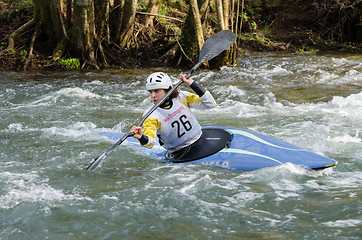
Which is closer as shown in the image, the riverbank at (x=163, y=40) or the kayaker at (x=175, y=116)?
the kayaker at (x=175, y=116)

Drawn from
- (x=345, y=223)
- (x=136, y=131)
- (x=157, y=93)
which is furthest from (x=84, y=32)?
(x=345, y=223)

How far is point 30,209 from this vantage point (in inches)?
113

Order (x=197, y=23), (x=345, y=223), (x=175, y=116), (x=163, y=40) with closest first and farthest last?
(x=345, y=223) → (x=175, y=116) → (x=197, y=23) → (x=163, y=40)

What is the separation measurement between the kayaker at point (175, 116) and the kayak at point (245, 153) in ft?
0.44

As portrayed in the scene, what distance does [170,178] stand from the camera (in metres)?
A: 3.58

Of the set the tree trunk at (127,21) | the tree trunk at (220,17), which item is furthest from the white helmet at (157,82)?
the tree trunk at (127,21)

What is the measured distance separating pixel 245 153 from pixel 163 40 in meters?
7.52

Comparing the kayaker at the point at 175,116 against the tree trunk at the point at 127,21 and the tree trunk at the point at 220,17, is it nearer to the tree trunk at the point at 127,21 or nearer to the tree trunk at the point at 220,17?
the tree trunk at the point at 220,17

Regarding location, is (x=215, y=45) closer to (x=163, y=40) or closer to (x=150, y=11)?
(x=163, y=40)

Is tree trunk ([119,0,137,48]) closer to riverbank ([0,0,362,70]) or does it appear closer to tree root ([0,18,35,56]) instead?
riverbank ([0,0,362,70])

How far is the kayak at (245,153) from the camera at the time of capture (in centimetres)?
358

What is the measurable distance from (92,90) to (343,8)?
25.4 feet

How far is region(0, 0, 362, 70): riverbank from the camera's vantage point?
10109mm

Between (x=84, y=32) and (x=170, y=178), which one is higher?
(x=84, y=32)
